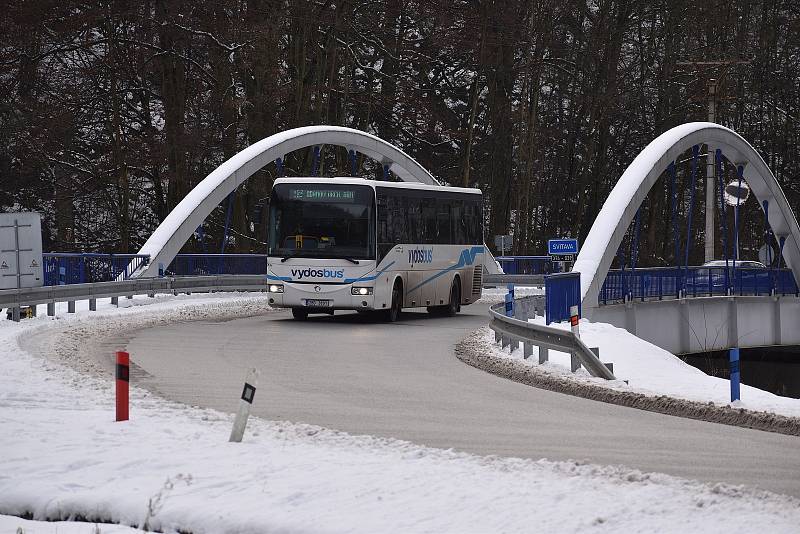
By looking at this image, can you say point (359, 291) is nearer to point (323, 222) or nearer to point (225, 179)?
point (323, 222)

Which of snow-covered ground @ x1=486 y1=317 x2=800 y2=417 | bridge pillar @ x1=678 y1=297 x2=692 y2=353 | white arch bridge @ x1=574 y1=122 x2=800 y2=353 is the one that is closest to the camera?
snow-covered ground @ x1=486 y1=317 x2=800 y2=417

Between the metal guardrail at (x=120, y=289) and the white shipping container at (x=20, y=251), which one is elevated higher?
the white shipping container at (x=20, y=251)

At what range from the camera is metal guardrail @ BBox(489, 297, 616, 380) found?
1794 cm

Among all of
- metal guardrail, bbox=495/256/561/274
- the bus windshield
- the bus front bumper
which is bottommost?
the bus front bumper

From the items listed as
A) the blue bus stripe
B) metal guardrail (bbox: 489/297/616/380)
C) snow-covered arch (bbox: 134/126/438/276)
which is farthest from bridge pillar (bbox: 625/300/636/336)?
metal guardrail (bbox: 489/297/616/380)

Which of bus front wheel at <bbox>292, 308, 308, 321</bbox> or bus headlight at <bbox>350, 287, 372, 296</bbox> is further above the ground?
bus headlight at <bbox>350, 287, 372, 296</bbox>

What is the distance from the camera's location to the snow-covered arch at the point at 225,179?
1556 inches

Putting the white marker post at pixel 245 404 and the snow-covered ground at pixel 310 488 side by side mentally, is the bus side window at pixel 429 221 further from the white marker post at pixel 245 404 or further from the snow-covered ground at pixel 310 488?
the white marker post at pixel 245 404

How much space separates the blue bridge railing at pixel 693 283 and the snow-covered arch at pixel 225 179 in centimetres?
1109

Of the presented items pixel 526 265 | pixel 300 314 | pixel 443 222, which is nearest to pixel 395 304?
pixel 300 314

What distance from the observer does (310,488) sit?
365 inches

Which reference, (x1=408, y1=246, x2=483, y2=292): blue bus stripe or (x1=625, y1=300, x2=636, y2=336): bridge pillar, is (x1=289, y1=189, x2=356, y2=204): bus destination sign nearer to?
(x1=408, y1=246, x2=483, y2=292): blue bus stripe

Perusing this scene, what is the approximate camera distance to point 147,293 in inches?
1399

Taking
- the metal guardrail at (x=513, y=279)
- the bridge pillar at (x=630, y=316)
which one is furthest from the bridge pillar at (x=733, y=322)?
the metal guardrail at (x=513, y=279)
